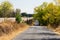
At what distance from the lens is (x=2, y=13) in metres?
123

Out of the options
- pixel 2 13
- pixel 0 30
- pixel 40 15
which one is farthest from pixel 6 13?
pixel 0 30

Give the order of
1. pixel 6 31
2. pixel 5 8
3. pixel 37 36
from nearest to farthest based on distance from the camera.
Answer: pixel 37 36 → pixel 6 31 → pixel 5 8

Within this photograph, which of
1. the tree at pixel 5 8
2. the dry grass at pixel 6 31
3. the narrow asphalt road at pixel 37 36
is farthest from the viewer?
the tree at pixel 5 8

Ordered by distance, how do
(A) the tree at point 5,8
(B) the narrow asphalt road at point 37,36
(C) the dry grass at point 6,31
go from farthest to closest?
1. (A) the tree at point 5,8
2. (B) the narrow asphalt road at point 37,36
3. (C) the dry grass at point 6,31

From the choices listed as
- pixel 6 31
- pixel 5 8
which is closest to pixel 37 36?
pixel 6 31

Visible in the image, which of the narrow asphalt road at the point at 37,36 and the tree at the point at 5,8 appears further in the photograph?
the tree at the point at 5,8

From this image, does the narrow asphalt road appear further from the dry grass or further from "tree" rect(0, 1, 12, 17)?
"tree" rect(0, 1, 12, 17)

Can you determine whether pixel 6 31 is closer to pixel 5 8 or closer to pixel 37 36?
pixel 37 36

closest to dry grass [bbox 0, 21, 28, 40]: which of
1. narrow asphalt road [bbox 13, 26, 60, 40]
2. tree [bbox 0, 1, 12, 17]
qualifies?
narrow asphalt road [bbox 13, 26, 60, 40]

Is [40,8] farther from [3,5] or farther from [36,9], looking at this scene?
[3,5]

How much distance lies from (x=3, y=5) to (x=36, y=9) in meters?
19.4

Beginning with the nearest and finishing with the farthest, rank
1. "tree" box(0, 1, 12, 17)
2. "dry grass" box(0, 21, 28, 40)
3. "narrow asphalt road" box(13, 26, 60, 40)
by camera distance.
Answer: "dry grass" box(0, 21, 28, 40) → "narrow asphalt road" box(13, 26, 60, 40) → "tree" box(0, 1, 12, 17)

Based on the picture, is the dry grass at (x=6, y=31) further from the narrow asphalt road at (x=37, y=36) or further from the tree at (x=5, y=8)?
the tree at (x=5, y=8)

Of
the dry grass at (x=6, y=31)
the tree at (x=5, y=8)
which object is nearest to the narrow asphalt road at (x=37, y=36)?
the dry grass at (x=6, y=31)
